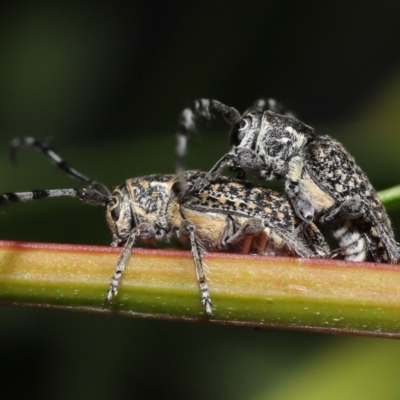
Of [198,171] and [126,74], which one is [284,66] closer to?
[126,74]

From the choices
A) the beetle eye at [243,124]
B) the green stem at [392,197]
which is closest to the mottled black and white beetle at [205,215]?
the beetle eye at [243,124]

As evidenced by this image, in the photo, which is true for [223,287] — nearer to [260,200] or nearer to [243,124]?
[260,200]

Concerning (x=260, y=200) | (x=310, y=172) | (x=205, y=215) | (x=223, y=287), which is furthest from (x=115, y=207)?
(x=223, y=287)

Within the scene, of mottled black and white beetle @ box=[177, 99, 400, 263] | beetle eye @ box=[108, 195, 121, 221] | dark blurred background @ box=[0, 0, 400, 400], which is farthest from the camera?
dark blurred background @ box=[0, 0, 400, 400]

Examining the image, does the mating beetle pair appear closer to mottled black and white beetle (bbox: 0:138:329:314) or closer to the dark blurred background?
mottled black and white beetle (bbox: 0:138:329:314)

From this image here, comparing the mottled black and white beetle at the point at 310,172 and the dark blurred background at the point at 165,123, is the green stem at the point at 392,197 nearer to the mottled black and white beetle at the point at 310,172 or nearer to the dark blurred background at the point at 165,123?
the mottled black and white beetle at the point at 310,172

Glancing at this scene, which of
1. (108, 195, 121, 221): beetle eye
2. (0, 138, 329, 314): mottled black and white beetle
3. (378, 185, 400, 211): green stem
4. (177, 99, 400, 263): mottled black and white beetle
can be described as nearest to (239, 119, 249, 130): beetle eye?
(177, 99, 400, 263): mottled black and white beetle

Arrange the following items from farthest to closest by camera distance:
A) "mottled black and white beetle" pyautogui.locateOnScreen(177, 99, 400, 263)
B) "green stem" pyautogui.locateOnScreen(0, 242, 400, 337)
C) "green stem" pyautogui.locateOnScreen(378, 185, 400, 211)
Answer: "mottled black and white beetle" pyautogui.locateOnScreen(177, 99, 400, 263) → "green stem" pyautogui.locateOnScreen(378, 185, 400, 211) → "green stem" pyautogui.locateOnScreen(0, 242, 400, 337)
